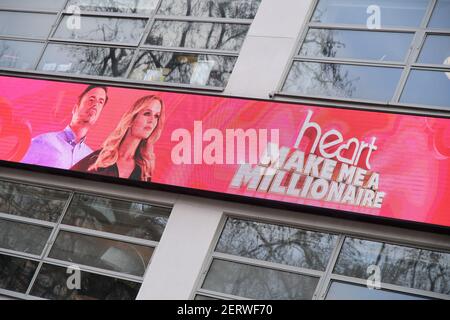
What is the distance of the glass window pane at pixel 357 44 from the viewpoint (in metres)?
11.5

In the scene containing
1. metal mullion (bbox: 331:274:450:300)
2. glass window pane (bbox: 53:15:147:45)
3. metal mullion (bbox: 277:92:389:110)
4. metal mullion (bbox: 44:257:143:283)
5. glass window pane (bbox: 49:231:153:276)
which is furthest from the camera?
glass window pane (bbox: 53:15:147:45)

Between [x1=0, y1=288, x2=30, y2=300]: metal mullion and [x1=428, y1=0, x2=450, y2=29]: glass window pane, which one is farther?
[x1=0, y1=288, x2=30, y2=300]: metal mullion

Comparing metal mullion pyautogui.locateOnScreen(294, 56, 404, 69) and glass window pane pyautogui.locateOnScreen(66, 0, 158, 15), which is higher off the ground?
glass window pane pyautogui.locateOnScreen(66, 0, 158, 15)

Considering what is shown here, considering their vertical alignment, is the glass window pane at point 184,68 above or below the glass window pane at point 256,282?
above

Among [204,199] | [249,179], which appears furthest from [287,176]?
[204,199]

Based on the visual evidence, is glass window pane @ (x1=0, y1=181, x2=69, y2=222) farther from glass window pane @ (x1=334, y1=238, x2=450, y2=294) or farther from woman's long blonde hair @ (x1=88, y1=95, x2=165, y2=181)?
glass window pane @ (x1=334, y1=238, x2=450, y2=294)

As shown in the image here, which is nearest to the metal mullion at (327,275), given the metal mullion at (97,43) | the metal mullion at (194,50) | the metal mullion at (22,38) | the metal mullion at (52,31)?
the metal mullion at (194,50)

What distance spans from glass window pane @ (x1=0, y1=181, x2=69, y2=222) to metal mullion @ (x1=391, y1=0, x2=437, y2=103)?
5.15 metres

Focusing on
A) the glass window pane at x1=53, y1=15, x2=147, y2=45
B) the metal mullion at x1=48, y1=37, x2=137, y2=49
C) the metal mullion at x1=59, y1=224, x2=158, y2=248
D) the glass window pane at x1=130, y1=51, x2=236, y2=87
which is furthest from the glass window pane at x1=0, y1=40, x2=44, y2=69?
the metal mullion at x1=59, y1=224, x2=158, y2=248

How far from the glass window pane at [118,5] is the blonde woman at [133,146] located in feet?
7.02

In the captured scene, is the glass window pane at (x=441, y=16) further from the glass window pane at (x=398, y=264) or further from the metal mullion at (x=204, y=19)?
the glass window pane at (x=398, y=264)

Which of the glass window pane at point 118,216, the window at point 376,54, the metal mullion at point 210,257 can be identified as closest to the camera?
the metal mullion at point 210,257

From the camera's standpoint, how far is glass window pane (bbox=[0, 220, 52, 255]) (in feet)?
39.3

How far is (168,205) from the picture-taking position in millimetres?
11500
